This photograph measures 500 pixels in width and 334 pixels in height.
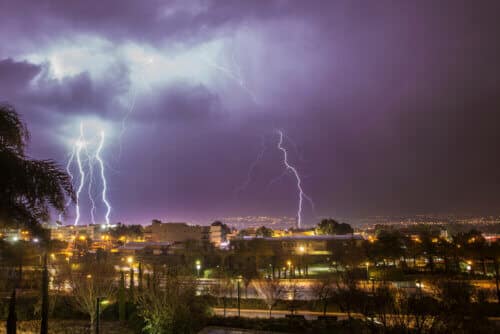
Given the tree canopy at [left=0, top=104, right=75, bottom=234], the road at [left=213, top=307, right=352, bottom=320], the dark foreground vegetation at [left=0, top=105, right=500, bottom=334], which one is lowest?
the road at [left=213, top=307, right=352, bottom=320]

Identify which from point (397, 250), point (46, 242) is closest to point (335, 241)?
point (397, 250)

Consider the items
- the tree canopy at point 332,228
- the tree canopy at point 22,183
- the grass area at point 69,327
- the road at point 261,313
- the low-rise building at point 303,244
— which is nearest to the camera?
the tree canopy at point 22,183

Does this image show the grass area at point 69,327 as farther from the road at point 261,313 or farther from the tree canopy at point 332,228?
the tree canopy at point 332,228

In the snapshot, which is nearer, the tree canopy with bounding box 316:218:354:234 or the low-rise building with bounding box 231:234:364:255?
the low-rise building with bounding box 231:234:364:255

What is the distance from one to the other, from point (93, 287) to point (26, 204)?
56.6ft

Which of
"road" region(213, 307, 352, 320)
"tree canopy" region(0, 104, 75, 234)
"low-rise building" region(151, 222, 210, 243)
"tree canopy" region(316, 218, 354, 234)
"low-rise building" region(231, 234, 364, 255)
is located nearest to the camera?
"tree canopy" region(0, 104, 75, 234)

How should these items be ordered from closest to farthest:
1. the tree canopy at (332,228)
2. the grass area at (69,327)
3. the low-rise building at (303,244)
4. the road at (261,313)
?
the grass area at (69,327)
the road at (261,313)
the low-rise building at (303,244)
the tree canopy at (332,228)

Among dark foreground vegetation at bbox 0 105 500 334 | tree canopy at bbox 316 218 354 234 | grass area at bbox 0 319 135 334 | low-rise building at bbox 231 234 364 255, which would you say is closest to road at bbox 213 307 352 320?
dark foreground vegetation at bbox 0 105 500 334

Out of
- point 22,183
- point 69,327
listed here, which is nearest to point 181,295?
point 69,327

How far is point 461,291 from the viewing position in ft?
49.6

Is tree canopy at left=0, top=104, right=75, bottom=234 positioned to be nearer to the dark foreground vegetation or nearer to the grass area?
the dark foreground vegetation

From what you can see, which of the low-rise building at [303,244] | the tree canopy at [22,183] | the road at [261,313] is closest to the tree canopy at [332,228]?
the low-rise building at [303,244]

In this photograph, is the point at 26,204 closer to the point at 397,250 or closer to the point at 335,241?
the point at 397,250

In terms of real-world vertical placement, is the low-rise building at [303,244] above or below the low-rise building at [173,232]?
below
